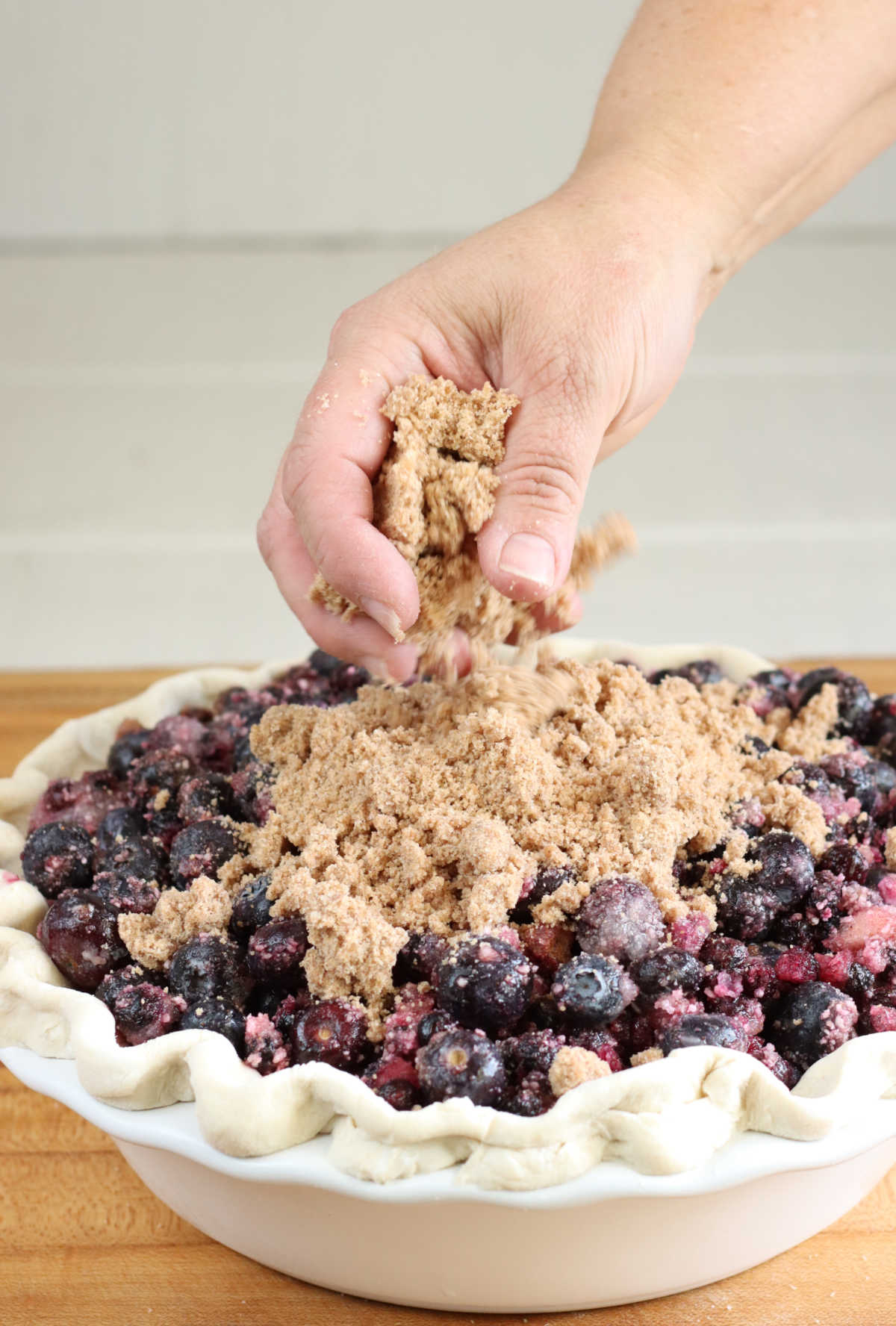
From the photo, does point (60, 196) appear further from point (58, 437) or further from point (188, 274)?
point (58, 437)

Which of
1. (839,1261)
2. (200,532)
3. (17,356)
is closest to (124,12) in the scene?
(17,356)

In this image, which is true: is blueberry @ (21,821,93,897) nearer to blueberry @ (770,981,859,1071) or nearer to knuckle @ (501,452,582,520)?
knuckle @ (501,452,582,520)

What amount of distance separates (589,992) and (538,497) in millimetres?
483

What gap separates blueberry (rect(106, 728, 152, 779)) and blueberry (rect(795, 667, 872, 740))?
0.83 meters

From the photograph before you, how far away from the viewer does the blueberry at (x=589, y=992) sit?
1.10 metres

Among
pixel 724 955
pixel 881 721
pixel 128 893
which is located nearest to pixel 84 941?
pixel 128 893

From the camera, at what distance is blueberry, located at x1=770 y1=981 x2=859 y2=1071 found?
1.13 meters

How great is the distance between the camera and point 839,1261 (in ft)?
4.14

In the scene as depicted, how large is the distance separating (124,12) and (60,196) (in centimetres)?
53

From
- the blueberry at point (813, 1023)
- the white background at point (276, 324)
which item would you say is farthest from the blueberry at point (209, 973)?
the white background at point (276, 324)

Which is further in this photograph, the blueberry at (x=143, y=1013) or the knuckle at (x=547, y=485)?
the knuckle at (x=547, y=485)

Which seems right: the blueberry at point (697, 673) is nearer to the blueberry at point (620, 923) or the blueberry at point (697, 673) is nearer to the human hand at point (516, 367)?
the human hand at point (516, 367)

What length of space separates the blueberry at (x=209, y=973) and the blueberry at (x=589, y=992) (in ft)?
0.98

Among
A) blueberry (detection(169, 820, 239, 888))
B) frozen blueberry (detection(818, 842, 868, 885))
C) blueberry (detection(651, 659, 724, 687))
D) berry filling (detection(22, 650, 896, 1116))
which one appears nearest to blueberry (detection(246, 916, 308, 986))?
berry filling (detection(22, 650, 896, 1116))
